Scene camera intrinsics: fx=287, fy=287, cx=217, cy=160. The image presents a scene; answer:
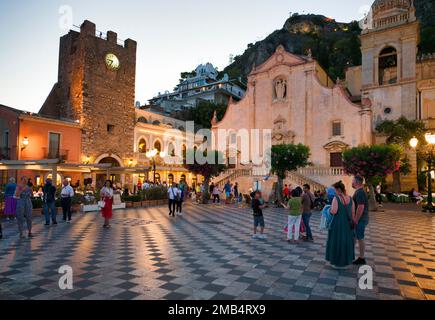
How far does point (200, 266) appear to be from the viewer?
6.04 meters

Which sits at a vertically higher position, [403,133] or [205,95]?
[205,95]

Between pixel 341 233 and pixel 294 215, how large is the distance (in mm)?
2440

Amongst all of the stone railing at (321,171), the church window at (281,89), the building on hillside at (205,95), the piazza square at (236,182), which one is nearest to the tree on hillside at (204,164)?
the piazza square at (236,182)

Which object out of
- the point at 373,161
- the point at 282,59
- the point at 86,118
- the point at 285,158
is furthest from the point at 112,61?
the point at 373,161

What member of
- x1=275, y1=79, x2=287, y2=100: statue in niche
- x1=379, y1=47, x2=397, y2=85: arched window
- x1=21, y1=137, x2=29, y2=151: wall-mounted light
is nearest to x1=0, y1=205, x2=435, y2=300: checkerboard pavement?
x1=21, y1=137, x2=29, y2=151: wall-mounted light

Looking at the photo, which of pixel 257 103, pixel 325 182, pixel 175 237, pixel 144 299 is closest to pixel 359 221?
pixel 144 299

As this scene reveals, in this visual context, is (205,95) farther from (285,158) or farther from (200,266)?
(200,266)

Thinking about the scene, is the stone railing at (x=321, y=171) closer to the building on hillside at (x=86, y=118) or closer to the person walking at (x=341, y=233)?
the building on hillside at (x=86, y=118)

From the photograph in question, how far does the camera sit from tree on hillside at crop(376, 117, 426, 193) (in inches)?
1046

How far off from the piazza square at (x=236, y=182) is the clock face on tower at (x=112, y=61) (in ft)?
0.46

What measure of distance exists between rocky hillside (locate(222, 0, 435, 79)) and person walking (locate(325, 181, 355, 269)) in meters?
46.6

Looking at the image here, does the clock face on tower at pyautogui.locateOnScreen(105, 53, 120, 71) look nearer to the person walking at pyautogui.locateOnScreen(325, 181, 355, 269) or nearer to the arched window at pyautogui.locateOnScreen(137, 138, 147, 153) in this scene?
the arched window at pyautogui.locateOnScreen(137, 138, 147, 153)

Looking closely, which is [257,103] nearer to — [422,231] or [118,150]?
[118,150]

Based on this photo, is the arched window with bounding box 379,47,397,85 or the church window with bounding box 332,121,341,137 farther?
the arched window with bounding box 379,47,397,85
